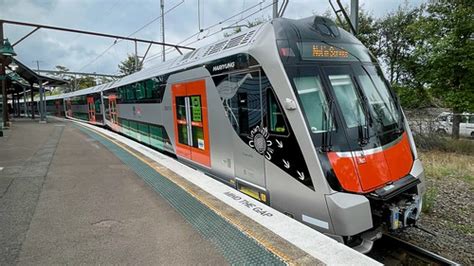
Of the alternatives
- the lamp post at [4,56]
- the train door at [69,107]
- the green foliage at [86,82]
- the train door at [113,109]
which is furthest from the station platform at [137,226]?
the green foliage at [86,82]

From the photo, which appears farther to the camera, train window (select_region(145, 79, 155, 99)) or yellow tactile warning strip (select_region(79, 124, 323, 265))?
train window (select_region(145, 79, 155, 99))

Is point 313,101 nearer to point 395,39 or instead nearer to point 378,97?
point 378,97

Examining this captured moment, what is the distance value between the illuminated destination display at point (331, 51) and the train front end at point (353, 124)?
15 mm

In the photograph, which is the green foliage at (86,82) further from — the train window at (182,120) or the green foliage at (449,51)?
the train window at (182,120)

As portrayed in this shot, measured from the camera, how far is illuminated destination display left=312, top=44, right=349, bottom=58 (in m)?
4.25

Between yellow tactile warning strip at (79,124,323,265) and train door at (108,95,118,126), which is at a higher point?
train door at (108,95,118,126)

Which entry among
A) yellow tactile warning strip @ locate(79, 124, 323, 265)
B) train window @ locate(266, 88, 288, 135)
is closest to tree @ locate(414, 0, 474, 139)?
train window @ locate(266, 88, 288, 135)

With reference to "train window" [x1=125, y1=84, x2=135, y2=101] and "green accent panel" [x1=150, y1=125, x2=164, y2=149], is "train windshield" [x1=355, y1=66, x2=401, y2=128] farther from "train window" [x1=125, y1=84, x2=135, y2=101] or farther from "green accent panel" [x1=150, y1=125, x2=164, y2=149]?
"train window" [x1=125, y1=84, x2=135, y2=101]

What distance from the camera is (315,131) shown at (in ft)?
12.4

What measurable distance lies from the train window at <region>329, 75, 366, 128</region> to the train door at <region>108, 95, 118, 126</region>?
1317 centimetres

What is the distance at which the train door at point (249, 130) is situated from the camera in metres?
4.43

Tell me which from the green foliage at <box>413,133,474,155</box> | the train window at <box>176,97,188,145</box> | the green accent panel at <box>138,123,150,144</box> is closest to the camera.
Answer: the train window at <box>176,97,188,145</box>

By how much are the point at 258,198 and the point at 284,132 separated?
1.20 meters

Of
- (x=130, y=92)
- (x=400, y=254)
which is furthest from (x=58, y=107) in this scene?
(x=400, y=254)
